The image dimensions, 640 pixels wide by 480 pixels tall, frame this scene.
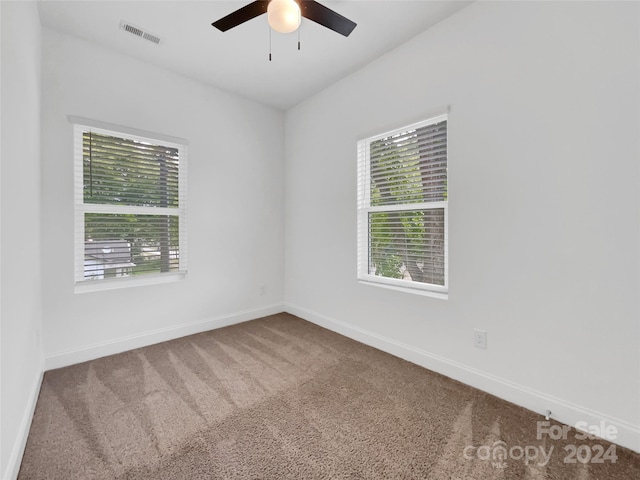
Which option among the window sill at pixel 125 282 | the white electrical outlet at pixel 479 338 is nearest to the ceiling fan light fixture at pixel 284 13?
the white electrical outlet at pixel 479 338

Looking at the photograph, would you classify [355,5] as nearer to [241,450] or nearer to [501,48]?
[501,48]

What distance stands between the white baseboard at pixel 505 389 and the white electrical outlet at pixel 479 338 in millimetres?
189

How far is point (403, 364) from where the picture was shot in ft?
8.10

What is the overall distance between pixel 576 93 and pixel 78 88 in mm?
3643

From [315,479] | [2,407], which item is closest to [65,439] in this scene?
[2,407]

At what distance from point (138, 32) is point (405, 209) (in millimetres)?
2698

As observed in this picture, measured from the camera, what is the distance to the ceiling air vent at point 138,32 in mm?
2326

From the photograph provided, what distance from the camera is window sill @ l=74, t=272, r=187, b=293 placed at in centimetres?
257

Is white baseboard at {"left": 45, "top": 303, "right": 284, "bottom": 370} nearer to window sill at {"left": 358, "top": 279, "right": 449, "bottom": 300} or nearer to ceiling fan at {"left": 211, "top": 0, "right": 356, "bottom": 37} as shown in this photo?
window sill at {"left": 358, "top": 279, "right": 449, "bottom": 300}

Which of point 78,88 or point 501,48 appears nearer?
point 501,48

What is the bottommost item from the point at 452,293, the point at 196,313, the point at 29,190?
the point at 196,313

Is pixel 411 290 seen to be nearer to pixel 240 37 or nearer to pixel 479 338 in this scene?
pixel 479 338

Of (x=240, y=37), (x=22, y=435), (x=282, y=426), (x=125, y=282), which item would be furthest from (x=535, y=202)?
(x=125, y=282)

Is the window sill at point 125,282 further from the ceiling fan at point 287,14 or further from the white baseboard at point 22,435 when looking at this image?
the ceiling fan at point 287,14
